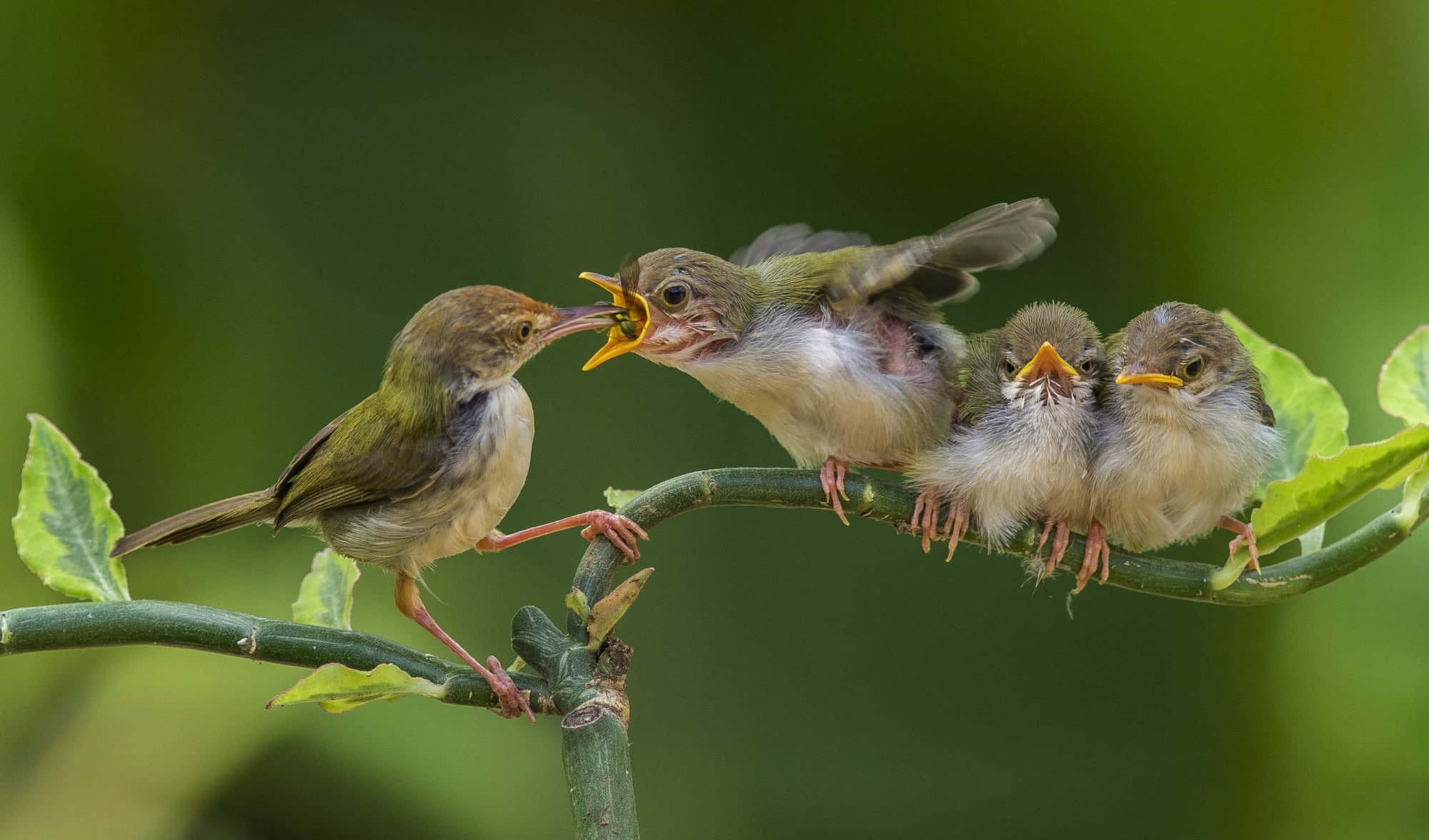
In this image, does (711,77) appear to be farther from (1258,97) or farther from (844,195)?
(1258,97)

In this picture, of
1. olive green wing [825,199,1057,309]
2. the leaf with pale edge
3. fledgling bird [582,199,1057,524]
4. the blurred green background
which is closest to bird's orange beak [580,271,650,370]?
fledgling bird [582,199,1057,524]

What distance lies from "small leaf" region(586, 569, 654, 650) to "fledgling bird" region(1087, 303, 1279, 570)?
1.69 ft

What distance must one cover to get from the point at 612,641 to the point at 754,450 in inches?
53.1

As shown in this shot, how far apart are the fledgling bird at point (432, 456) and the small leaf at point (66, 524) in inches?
1.6

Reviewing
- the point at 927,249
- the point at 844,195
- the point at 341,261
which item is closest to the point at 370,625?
the point at 341,261

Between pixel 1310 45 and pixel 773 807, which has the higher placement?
Answer: pixel 1310 45

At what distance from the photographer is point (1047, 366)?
100 centimetres

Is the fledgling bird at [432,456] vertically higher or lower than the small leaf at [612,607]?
higher

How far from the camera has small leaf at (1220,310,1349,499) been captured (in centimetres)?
94

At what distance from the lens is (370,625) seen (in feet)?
5.88

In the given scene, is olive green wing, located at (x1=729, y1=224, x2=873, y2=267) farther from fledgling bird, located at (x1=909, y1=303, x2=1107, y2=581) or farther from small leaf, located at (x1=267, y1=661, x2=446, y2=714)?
small leaf, located at (x1=267, y1=661, x2=446, y2=714)

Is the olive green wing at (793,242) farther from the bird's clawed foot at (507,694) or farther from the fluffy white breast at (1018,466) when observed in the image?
the bird's clawed foot at (507,694)

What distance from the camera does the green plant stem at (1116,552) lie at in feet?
2.32

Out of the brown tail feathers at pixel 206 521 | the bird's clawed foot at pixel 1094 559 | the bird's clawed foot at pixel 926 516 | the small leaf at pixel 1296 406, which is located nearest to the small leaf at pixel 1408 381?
the small leaf at pixel 1296 406
